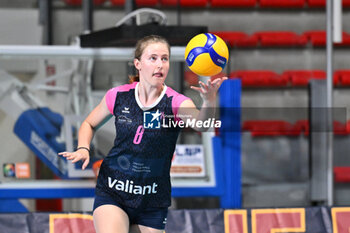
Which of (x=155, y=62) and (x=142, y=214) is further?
(x=142, y=214)

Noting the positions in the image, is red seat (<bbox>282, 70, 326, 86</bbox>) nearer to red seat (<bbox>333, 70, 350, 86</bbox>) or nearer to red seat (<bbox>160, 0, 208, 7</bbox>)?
red seat (<bbox>333, 70, 350, 86</bbox>)

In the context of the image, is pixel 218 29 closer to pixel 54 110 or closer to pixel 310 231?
pixel 54 110

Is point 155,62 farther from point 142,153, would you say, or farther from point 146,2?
point 146,2

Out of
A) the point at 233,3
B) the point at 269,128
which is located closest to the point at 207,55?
the point at 269,128

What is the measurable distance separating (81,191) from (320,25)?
4.44 meters

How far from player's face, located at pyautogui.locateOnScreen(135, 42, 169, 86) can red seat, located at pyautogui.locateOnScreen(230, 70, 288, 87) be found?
4386mm

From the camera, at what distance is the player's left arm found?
2793 millimetres

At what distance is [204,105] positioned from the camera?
2.87 m

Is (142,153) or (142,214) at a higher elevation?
(142,153)

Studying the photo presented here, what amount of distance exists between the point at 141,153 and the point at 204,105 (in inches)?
18.6

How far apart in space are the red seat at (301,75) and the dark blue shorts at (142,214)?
4191 millimetres

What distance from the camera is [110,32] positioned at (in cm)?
511

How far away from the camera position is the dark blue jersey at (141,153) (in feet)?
10.2

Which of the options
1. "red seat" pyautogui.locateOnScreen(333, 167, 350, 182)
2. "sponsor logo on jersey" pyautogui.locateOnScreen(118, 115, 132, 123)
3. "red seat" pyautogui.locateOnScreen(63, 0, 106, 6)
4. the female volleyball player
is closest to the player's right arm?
the female volleyball player
